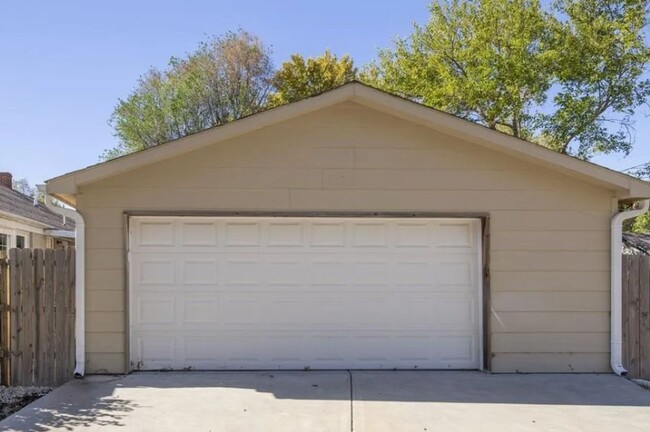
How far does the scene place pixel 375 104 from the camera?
7414mm

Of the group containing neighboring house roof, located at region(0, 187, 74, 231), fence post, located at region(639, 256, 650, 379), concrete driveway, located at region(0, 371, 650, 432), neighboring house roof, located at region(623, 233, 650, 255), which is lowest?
concrete driveway, located at region(0, 371, 650, 432)

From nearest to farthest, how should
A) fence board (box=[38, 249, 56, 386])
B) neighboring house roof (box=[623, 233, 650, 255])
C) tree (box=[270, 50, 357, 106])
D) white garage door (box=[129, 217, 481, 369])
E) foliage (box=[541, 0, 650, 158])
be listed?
fence board (box=[38, 249, 56, 386])
white garage door (box=[129, 217, 481, 369])
neighboring house roof (box=[623, 233, 650, 255])
foliage (box=[541, 0, 650, 158])
tree (box=[270, 50, 357, 106])

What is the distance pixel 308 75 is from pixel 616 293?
758 inches

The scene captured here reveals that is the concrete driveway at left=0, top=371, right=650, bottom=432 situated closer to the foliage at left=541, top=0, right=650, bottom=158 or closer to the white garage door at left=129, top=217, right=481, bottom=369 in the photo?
the white garage door at left=129, top=217, right=481, bottom=369

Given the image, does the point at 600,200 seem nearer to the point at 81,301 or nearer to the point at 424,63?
the point at 81,301

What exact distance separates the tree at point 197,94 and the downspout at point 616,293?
17.9 m

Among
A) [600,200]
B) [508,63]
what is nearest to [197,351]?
[600,200]

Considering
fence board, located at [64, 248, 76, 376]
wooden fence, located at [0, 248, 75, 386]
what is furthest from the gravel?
fence board, located at [64, 248, 76, 376]

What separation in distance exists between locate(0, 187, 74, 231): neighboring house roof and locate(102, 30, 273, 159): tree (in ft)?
18.9

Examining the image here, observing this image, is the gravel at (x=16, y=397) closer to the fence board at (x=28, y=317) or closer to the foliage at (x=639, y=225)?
the fence board at (x=28, y=317)

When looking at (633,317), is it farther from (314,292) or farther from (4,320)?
(4,320)

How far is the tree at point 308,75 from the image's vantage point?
24.5 m

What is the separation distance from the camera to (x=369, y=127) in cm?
758

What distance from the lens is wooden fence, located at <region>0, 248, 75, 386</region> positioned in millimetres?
7098
